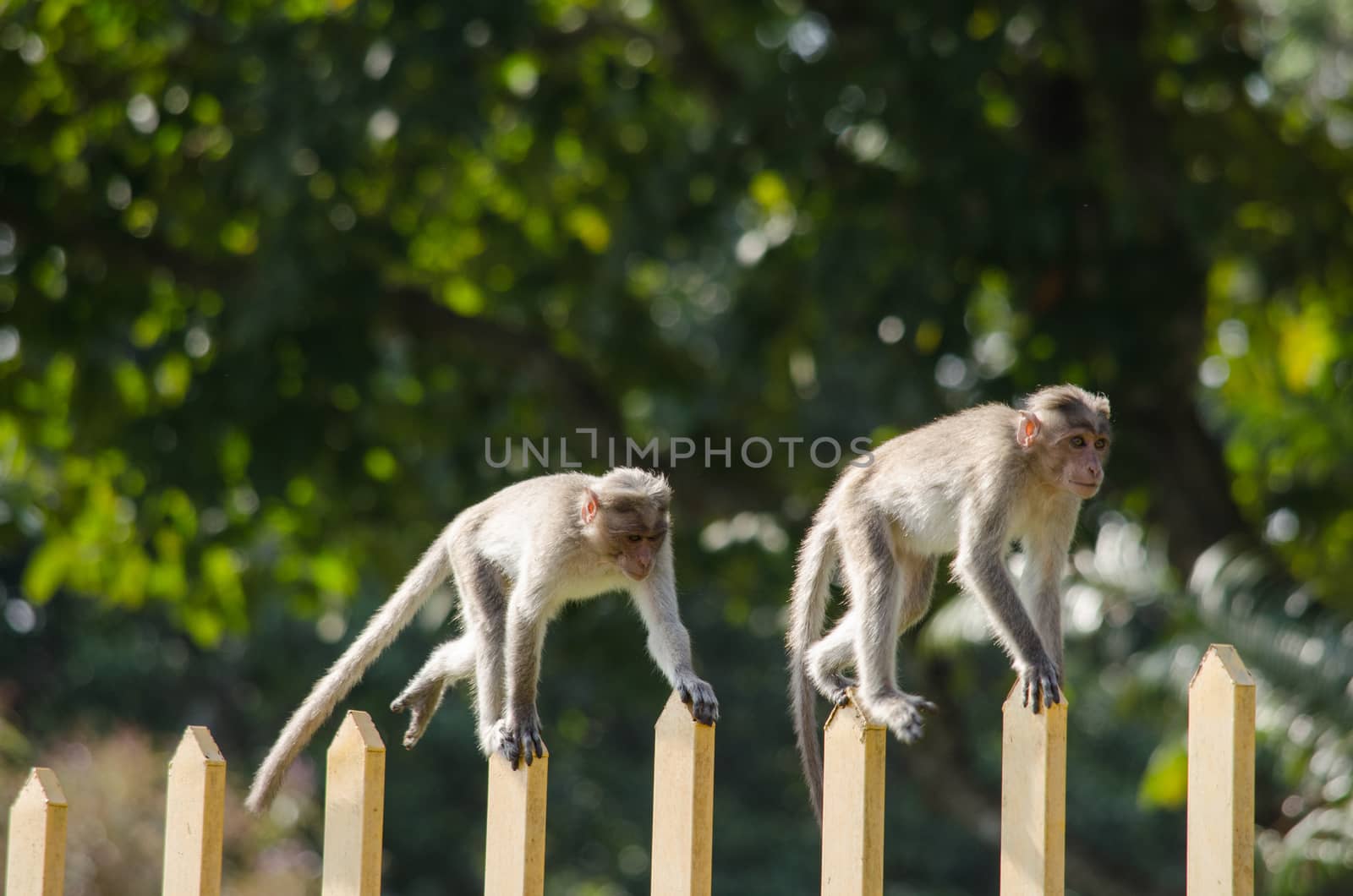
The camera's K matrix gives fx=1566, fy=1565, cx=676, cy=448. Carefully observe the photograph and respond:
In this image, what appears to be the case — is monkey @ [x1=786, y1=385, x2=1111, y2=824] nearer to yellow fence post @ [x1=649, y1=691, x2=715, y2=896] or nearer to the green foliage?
yellow fence post @ [x1=649, y1=691, x2=715, y2=896]

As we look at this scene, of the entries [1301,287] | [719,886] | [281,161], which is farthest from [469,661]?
[719,886]

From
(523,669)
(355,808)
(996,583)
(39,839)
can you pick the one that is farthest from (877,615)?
(39,839)

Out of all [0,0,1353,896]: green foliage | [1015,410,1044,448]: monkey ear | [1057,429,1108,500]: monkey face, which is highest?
[0,0,1353,896]: green foliage

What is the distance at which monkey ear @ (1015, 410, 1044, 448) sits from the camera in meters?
3.57

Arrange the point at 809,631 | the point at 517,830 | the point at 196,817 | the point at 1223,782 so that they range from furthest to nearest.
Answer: the point at 809,631
the point at 196,817
the point at 517,830
the point at 1223,782

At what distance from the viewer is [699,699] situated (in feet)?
9.98

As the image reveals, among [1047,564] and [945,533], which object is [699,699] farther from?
[1047,564]

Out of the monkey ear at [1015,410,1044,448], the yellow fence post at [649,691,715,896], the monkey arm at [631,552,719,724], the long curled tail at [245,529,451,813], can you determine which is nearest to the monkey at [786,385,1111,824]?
the monkey ear at [1015,410,1044,448]

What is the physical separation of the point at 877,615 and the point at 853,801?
2.26 ft

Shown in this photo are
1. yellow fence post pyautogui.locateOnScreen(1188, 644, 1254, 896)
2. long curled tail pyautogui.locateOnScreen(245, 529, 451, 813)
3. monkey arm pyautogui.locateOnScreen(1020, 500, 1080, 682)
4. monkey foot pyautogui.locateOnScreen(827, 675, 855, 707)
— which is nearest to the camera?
yellow fence post pyautogui.locateOnScreen(1188, 644, 1254, 896)

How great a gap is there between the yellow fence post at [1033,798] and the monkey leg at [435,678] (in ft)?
4.58

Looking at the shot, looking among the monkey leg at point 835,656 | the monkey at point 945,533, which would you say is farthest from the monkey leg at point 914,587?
the monkey leg at point 835,656

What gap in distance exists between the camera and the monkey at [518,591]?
3342 mm

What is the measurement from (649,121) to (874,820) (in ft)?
23.9
